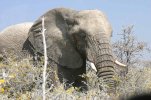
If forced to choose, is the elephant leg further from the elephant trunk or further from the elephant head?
the elephant trunk

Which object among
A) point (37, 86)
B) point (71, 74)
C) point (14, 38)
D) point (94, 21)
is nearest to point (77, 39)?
point (94, 21)

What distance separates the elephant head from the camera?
7809 millimetres

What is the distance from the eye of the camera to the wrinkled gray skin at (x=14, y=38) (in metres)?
9.78

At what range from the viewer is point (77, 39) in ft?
28.1

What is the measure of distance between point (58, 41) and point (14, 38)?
1.38 m

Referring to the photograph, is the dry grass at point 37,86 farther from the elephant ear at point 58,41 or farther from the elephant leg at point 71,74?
the elephant ear at point 58,41

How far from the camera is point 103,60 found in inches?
302

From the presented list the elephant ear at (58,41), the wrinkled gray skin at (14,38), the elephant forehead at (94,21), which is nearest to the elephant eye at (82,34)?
the elephant forehead at (94,21)

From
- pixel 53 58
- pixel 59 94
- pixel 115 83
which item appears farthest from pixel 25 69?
pixel 53 58

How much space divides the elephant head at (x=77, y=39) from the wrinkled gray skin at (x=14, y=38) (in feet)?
1.41

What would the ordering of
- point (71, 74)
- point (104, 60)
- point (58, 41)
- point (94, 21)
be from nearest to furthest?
1. point (104, 60)
2. point (94, 21)
3. point (71, 74)
4. point (58, 41)

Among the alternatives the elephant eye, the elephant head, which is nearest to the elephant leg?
the elephant head

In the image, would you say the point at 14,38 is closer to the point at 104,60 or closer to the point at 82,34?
the point at 82,34

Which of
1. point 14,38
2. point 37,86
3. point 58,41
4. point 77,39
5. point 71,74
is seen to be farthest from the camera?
point 14,38
